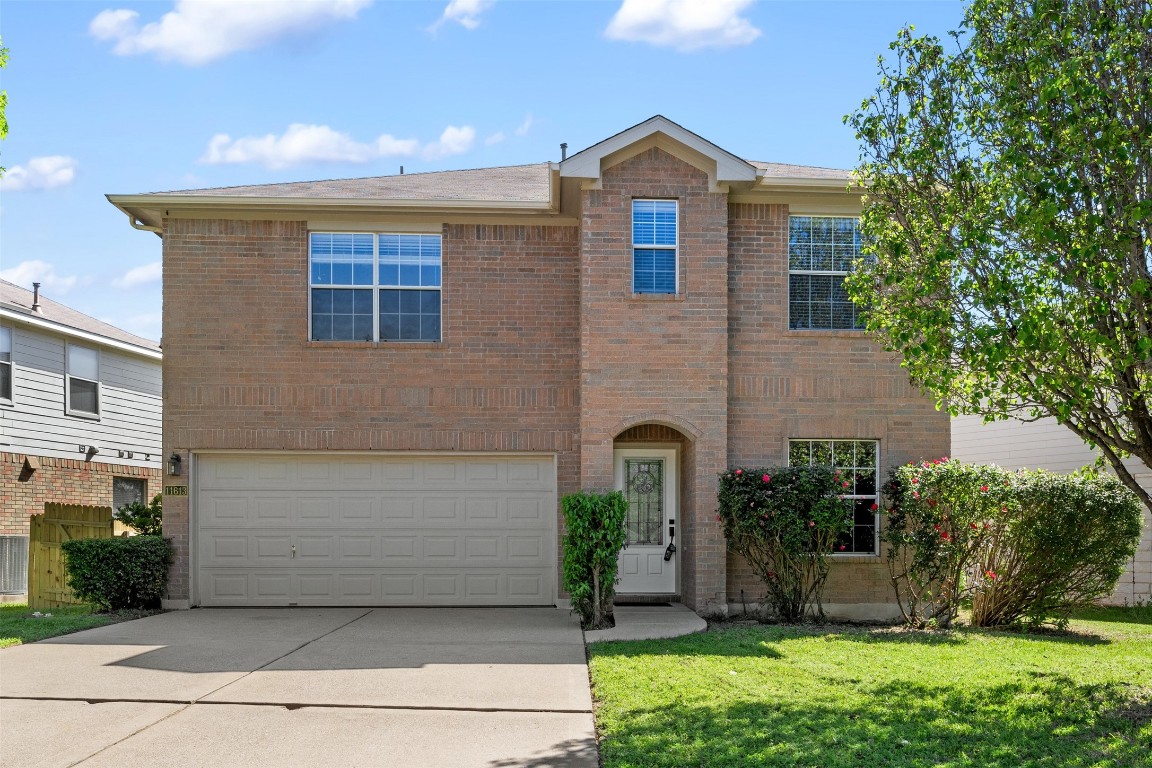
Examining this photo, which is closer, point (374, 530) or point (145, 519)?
point (374, 530)

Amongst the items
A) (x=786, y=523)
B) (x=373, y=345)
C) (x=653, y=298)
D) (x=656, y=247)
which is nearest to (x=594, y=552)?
(x=786, y=523)

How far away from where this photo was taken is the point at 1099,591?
39.9ft

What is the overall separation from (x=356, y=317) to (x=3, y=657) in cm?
619

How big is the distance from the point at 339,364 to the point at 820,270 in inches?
266

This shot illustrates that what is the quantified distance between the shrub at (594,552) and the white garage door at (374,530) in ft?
8.03

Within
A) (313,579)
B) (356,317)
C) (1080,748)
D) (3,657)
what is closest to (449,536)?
(313,579)

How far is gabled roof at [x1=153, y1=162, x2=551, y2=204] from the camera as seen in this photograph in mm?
14469

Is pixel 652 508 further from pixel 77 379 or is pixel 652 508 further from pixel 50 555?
pixel 77 379

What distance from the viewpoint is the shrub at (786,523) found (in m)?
12.4

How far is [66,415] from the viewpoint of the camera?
19.5 m

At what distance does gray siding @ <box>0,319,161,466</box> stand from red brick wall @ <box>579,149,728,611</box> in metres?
11.1

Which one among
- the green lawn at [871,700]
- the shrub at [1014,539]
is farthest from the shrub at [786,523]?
the green lawn at [871,700]

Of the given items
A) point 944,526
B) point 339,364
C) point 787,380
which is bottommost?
point 944,526

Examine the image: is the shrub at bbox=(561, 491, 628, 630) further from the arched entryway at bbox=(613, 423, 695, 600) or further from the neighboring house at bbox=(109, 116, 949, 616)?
the arched entryway at bbox=(613, 423, 695, 600)
